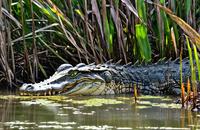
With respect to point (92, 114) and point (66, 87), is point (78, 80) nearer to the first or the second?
point (66, 87)

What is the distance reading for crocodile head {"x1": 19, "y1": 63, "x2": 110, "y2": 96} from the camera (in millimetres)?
6691

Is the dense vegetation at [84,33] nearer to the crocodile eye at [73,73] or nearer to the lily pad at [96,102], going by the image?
the crocodile eye at [73,73]

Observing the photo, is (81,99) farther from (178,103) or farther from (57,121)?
(57,121)

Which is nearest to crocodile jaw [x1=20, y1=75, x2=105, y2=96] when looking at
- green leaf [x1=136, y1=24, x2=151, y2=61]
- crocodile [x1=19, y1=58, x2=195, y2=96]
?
crocodile [x1=19, y1=58, x2=195, y2=96]

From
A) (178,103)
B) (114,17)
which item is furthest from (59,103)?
(114,17)

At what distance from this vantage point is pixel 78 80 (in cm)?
691

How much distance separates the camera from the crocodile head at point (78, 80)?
6.69 meters

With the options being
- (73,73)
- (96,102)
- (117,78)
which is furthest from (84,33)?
(96,102)

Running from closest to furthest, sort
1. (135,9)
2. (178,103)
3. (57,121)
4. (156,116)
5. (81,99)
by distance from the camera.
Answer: (57,121)
(156,116)
(178,103)
(81,99)
(135,9)

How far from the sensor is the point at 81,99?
627 cm

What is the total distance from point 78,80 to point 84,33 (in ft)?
1.95

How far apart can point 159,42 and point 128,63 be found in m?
0.46

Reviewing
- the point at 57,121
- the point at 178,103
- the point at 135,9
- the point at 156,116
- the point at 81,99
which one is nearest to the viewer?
the point at 57,121

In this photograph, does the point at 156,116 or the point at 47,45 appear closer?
the point at 156,116
